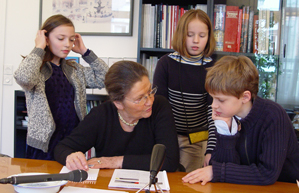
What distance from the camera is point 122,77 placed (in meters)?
1.35

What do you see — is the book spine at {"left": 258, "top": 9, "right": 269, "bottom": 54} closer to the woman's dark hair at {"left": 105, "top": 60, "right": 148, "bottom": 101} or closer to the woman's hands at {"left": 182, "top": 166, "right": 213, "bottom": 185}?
the woman's dark hair at {"left": 105, "top": 60, "right": 148, "bottom": 101}

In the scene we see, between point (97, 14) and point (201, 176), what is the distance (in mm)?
1908

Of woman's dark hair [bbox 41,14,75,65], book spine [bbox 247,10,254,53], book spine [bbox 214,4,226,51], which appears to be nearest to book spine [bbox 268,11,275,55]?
book spine [bbox 247,10,254,53]

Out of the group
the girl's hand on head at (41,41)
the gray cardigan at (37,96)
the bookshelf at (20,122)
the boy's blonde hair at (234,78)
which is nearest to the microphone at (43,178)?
the boy's blonde hair at (234,78)

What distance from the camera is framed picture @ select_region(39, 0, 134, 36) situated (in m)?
2.53

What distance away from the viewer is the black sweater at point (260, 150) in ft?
3.68

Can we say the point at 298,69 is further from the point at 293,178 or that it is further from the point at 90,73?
the point at 90,73

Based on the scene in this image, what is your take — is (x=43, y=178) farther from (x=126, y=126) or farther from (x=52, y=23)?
(x=52, y=23)

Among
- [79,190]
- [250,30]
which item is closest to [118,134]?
[79,190]

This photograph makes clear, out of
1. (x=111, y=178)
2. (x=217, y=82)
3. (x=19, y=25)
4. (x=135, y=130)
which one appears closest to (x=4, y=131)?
(x=19, y=25)

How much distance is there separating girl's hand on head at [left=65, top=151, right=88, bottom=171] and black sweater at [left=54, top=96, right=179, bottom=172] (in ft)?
0.38

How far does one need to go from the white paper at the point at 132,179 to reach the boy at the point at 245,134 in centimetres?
10

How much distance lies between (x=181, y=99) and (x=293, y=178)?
0.73 m

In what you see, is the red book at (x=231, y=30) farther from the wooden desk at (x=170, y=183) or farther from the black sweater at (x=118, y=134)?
the wooden desk at (x=170, y=183)
